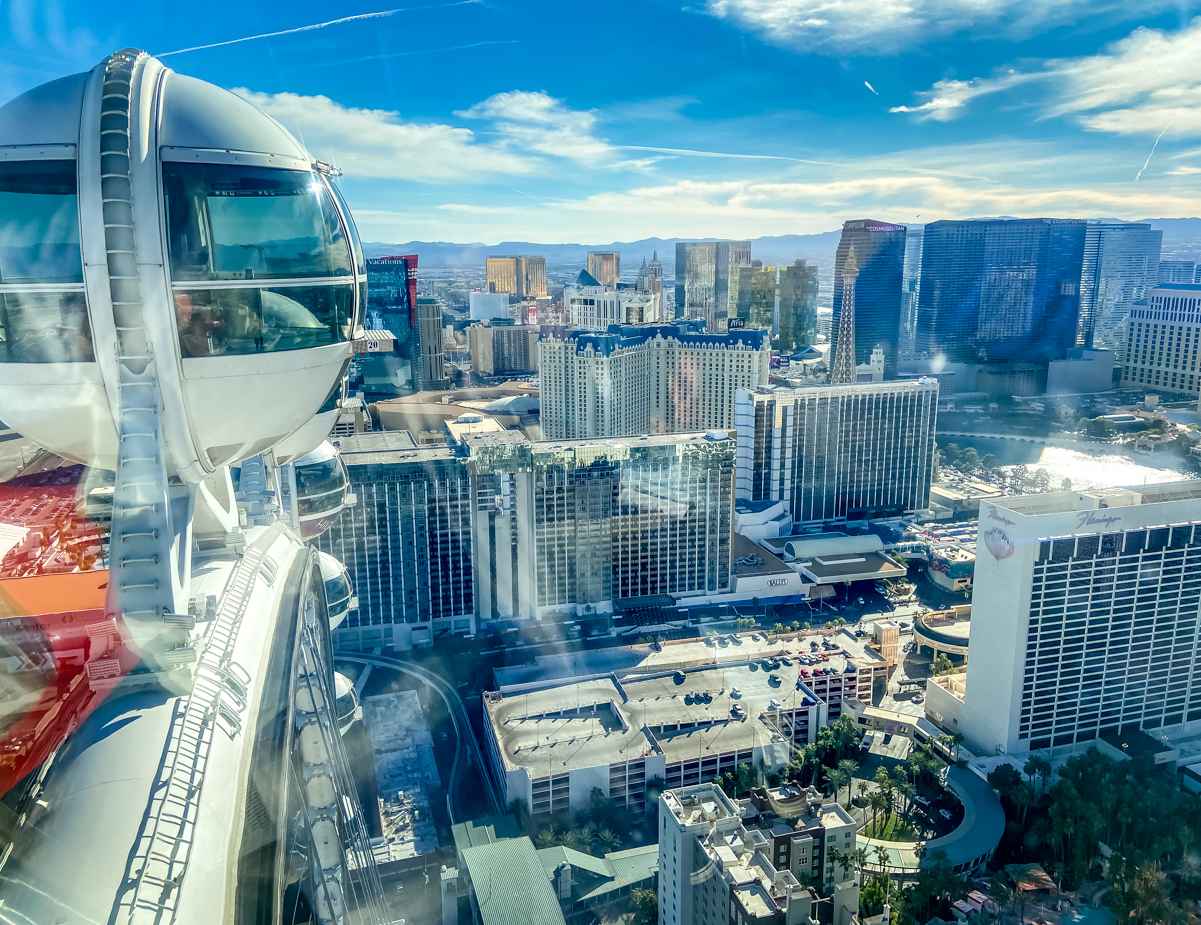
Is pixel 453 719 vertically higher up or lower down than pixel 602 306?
lower down

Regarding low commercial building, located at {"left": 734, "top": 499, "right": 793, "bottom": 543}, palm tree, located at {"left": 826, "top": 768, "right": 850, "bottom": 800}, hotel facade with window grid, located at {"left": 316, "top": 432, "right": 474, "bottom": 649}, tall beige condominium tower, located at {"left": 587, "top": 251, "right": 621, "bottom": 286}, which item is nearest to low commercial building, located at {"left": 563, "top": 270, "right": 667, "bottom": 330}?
low commercial building, located at {"left": 734, "top": 499, "right": 793, "bottom": 543}

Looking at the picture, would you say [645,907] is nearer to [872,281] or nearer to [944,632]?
[944,632]

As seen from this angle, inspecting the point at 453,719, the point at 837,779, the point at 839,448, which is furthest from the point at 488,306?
the point at 837,779

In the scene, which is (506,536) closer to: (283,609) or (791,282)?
(283,609)

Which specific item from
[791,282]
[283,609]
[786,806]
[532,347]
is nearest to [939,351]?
[791,282]

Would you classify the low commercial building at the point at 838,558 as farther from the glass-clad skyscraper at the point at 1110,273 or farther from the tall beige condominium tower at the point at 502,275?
the tall beige condominium tower at the point at 502,275
